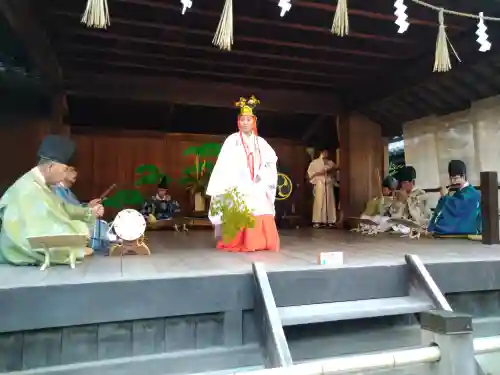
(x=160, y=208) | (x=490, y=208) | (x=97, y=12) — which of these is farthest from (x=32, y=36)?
(x=490, y=208)

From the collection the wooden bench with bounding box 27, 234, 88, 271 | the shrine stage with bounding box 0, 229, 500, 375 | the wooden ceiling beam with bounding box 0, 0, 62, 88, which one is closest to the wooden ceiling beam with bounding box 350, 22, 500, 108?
the shrine stage with bounding box 0, 229, 500, 375

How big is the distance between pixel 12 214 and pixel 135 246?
1.10 m

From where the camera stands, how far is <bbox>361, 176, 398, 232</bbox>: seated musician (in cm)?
698

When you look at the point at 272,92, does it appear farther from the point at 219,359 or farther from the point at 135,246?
the point at 219,359

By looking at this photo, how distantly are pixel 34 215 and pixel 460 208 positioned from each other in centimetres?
519

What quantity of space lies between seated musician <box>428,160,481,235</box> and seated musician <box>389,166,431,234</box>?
675 millimetres

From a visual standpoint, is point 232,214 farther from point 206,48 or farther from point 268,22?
point 206,48

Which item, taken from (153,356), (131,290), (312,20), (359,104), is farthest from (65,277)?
(359,104)

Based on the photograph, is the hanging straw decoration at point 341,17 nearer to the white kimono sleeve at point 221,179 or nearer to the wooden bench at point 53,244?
the white kimono sleeve at point 221,179

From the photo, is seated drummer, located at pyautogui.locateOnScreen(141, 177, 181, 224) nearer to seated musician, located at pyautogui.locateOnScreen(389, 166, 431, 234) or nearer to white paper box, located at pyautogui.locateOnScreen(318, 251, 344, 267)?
seated musician, located at pyautogui.locateOnScreen(389, 166, 431, 234)

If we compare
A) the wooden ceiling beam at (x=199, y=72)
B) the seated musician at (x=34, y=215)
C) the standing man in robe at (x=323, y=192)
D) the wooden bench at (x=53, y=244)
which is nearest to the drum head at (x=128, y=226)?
the seated musician at (x=34, y=215)

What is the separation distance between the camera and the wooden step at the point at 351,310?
2654 millimetres

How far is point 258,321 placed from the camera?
106 inches

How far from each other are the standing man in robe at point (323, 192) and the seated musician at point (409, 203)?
Answer: 1.66m
